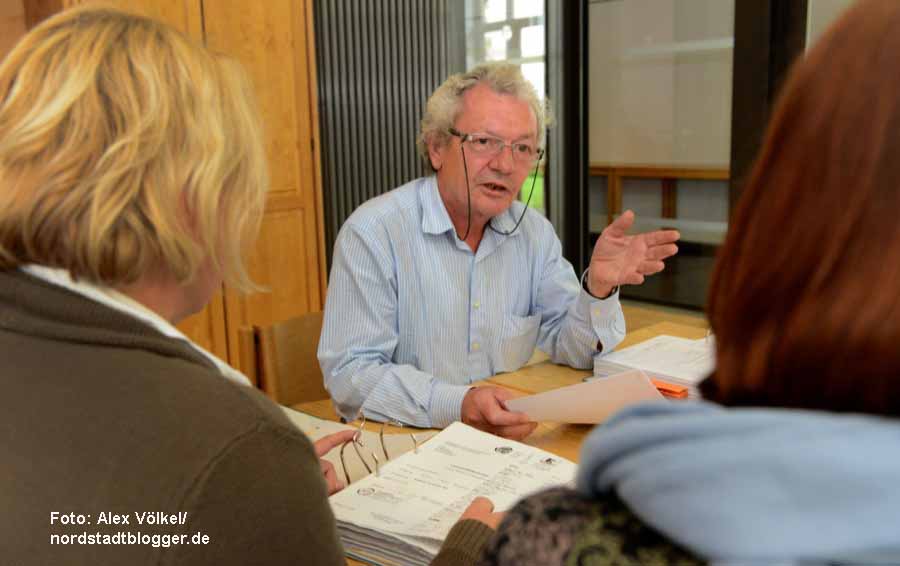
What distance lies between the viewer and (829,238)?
1.73 feet

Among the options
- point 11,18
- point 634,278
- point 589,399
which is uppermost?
point 11,18

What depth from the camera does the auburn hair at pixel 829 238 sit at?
51 centimetres

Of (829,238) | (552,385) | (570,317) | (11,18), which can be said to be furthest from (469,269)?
(11,18)

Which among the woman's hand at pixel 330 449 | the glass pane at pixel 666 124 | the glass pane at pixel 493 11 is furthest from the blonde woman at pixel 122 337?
the glass pane at pixel 493 11

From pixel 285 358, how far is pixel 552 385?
0.67m

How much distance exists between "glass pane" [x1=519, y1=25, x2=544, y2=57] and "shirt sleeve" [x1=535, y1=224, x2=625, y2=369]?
2352 mm

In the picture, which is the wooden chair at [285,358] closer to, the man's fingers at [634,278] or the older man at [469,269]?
the older man at [469,269]

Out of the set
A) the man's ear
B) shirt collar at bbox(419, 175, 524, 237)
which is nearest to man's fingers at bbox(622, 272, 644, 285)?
shirt collar at bbox(419, 175, 524, 237)

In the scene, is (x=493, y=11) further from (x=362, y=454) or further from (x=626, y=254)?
(x=362, y=454)

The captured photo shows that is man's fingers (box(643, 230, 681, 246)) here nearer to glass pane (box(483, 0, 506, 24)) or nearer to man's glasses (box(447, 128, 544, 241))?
man's glasses (box(447, 128, 544, 241))

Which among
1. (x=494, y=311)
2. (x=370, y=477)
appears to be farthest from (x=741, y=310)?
(x=494, y=311)

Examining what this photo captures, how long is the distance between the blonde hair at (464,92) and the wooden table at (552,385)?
2.10 feet

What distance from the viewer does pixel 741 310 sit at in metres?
0.58

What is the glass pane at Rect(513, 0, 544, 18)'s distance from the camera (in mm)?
4285
